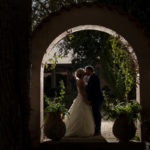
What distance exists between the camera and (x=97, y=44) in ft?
50.3

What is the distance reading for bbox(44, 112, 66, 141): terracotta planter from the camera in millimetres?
5531

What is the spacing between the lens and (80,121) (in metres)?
6.63

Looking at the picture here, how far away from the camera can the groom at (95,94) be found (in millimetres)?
6559

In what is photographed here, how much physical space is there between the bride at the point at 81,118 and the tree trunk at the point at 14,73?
379 cm

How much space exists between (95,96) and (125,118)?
4.18ft

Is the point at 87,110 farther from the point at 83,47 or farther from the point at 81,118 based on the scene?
the point at 83,47

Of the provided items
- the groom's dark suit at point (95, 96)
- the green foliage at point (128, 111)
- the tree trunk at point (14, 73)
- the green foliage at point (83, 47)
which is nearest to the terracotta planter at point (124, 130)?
the green foliage at point (128, 111)

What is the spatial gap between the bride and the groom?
0.39 feet

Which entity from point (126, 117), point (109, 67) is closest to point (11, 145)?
point (126, 117)

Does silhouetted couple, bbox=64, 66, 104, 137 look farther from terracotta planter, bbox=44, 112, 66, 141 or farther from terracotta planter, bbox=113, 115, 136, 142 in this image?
terracotta planter, bbox=113, 115, 136, 142

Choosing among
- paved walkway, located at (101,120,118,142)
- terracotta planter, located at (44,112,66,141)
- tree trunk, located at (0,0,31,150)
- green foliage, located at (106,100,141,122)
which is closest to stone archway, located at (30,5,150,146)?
green foliage, located at (106,100,141,122)

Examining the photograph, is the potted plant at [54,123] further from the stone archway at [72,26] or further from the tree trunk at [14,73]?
the tree trunk at [14,73]

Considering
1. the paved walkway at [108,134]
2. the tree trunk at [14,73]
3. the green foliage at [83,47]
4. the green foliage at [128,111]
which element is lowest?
the paved walkway at [108,134]

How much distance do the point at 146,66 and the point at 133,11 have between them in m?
3.09
